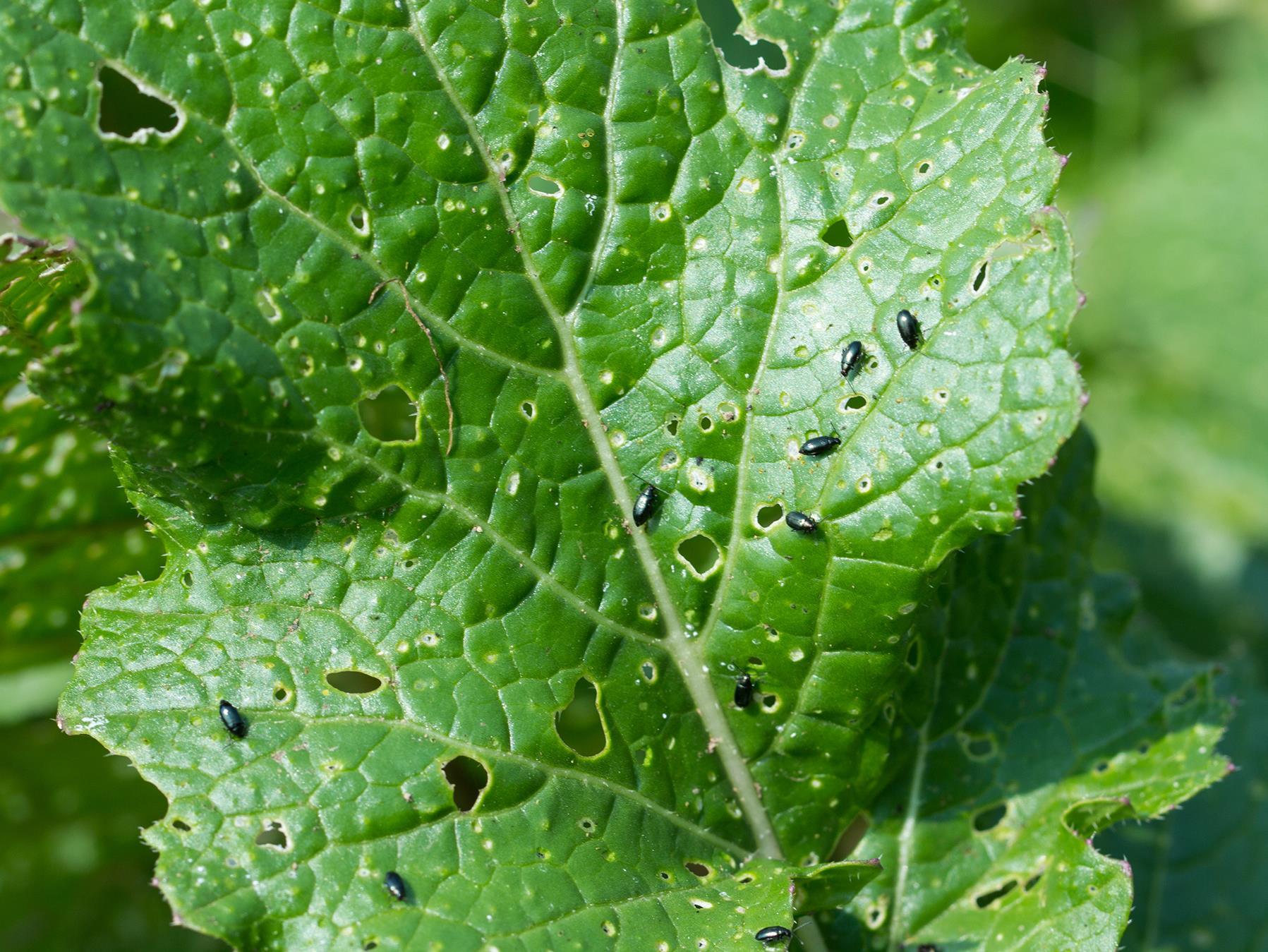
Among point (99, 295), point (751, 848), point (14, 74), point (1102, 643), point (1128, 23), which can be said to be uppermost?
point (1128, 23)

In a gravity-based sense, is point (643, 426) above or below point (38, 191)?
below

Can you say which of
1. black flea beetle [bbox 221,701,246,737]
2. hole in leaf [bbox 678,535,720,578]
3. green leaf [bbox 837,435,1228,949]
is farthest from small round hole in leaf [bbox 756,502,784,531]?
black flea beetle [bbox 221,701,246,737]

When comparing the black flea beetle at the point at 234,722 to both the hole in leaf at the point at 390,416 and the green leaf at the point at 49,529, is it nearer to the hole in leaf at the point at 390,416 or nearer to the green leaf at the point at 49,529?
the hole in leaf at the point at 390,416

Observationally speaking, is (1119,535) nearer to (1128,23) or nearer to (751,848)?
(751,848)

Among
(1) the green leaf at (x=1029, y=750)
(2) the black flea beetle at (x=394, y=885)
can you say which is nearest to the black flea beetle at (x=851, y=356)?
(1) the green leaf at (x=1029, y=750)

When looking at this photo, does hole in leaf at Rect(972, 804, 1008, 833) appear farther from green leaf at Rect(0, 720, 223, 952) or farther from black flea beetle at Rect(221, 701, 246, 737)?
green leaf at Rect(0, 720, 223, 952)

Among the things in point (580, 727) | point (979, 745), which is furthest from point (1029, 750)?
point (580, 727)

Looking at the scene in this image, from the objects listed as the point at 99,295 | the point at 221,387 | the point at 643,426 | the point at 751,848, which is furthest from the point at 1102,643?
the point at 99,295
